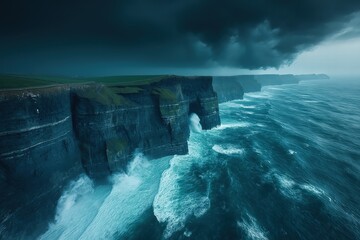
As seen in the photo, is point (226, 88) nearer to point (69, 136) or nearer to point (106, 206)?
point (69, 136)

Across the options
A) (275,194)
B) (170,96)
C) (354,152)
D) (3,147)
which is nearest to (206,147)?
(170,96)

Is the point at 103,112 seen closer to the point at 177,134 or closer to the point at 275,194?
the point at 177,134

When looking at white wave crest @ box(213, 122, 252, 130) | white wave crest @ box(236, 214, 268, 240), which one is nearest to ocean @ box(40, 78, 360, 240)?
white wave crest @ box(236, 214, 268, 240)

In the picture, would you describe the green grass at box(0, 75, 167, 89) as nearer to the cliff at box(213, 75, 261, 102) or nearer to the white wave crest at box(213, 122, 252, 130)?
the white wave crest at box(213, 122, 252, 130)

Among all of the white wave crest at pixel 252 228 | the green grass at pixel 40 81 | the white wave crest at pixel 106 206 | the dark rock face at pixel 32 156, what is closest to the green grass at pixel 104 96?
the green grass at pixel 40 81

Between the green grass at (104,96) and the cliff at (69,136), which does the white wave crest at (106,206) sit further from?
the green grass at (104,96)

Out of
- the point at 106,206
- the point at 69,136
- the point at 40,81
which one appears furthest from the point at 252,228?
the point at 40,81
